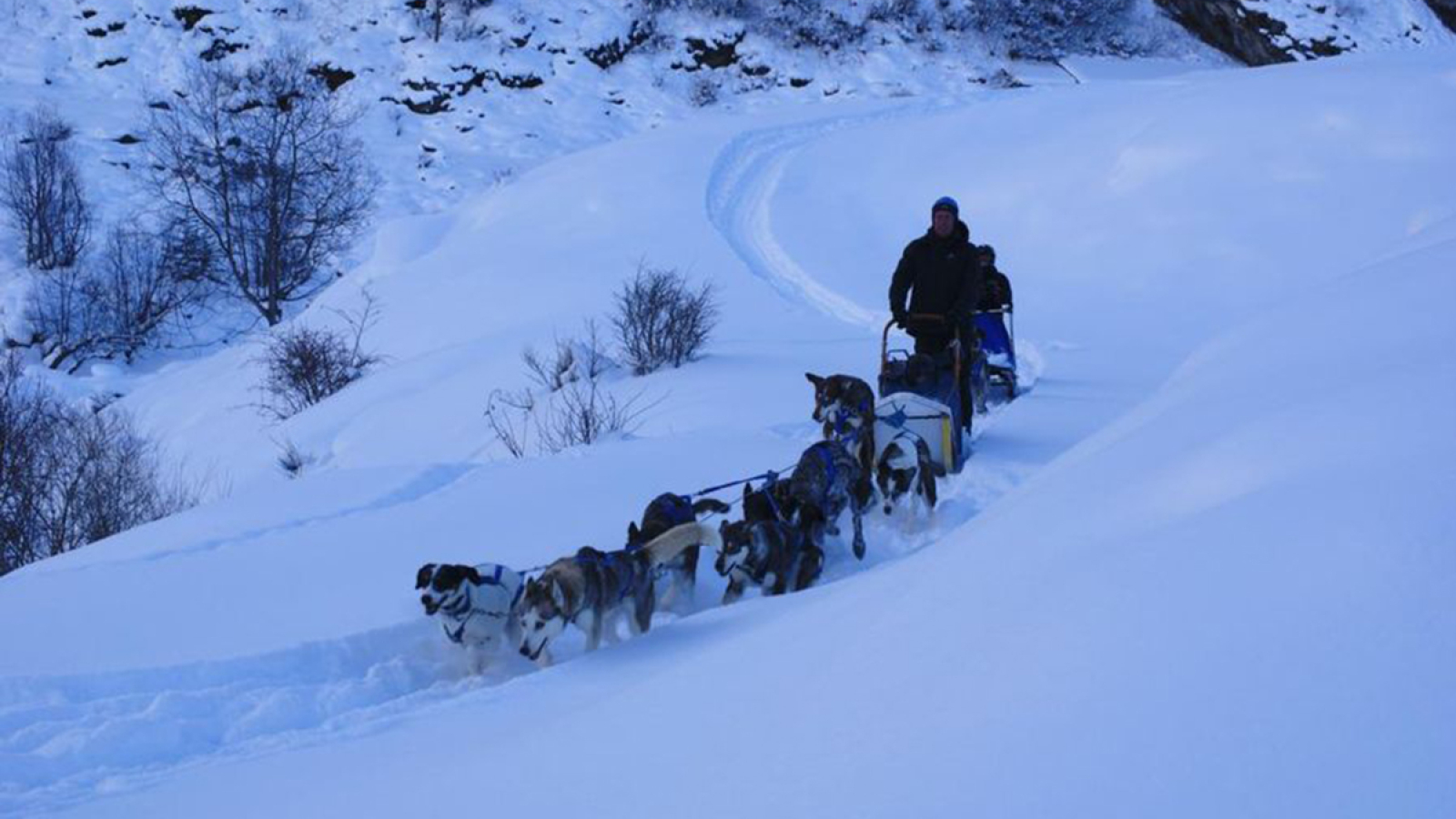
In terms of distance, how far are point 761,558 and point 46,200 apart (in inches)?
996

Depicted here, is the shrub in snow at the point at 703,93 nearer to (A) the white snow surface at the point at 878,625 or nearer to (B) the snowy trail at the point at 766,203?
(B) the snowy trail at the point at 766,203

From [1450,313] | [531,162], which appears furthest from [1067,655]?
[531,162]

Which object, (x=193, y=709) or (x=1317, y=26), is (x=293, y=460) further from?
(x=1317, y=26)

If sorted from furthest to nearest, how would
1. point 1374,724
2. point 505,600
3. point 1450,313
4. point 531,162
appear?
point 531,162 → point 505,600 → point 1450,313 → point 1374,724

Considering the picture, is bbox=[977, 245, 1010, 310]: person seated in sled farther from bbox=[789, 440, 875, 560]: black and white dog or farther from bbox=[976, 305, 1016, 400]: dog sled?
bbox=[789, 440, 875, 560]: black and white dog

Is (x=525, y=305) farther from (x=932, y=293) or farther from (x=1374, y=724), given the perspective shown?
(x=1374, y=724)

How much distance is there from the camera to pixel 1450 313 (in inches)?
173

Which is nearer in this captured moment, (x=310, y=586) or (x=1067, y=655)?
(x=1067, y=655)

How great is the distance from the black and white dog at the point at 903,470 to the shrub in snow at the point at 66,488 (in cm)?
816

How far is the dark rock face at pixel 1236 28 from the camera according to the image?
117 ft

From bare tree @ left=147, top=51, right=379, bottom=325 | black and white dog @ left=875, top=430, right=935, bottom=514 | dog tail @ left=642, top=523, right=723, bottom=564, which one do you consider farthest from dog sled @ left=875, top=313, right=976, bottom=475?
bare tree @ left=147, top=51, right=379, bottom=325

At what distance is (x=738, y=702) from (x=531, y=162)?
28319 mm

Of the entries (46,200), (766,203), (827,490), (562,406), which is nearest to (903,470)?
(827,490)

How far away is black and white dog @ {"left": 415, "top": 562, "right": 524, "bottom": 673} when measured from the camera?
16.8 feet
